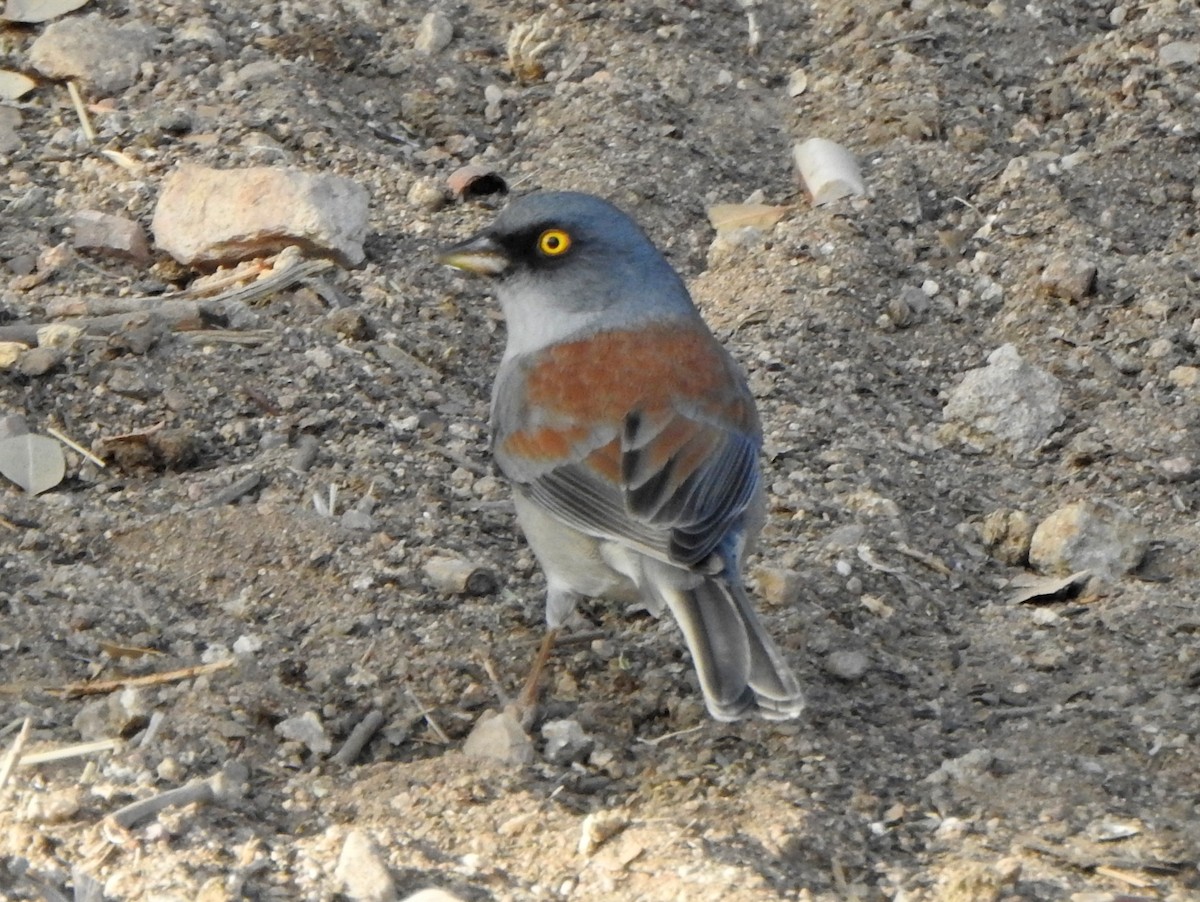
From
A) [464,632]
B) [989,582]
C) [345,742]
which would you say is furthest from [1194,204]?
[345,742]

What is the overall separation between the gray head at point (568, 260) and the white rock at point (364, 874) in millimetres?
2160

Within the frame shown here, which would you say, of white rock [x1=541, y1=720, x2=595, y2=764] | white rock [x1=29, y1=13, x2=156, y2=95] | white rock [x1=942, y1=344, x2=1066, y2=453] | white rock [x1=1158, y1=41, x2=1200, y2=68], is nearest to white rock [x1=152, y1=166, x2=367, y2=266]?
white rock [x1=29, y1=13, x2=156, y2=95]

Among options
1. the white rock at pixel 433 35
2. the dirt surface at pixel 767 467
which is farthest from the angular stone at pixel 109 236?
the white rock at pixel 433 35

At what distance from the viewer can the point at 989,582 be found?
18.6ft

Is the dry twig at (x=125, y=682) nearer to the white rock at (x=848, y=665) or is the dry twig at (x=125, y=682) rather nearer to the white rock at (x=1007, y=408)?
the white rock at (x=848, y=665)

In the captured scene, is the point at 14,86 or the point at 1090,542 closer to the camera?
the point at 1090,542

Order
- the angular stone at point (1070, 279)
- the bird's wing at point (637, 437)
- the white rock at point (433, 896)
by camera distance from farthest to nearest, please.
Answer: the angular stone at point (1070, 279) < the bird's wing at point (637, 437) < the white rock at point (433, 896)

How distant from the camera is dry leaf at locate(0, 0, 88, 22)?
7.20 m

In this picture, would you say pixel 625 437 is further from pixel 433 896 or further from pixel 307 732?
pixel 433 896

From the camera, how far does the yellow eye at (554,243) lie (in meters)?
5.74

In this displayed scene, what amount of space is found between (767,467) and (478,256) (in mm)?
1146

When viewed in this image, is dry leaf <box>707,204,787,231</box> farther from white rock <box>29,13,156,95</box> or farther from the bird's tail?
the bird's tail

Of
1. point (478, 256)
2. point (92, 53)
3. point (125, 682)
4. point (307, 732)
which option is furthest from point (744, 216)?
point (125, 682)

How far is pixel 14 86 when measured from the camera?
7020 millimetres
